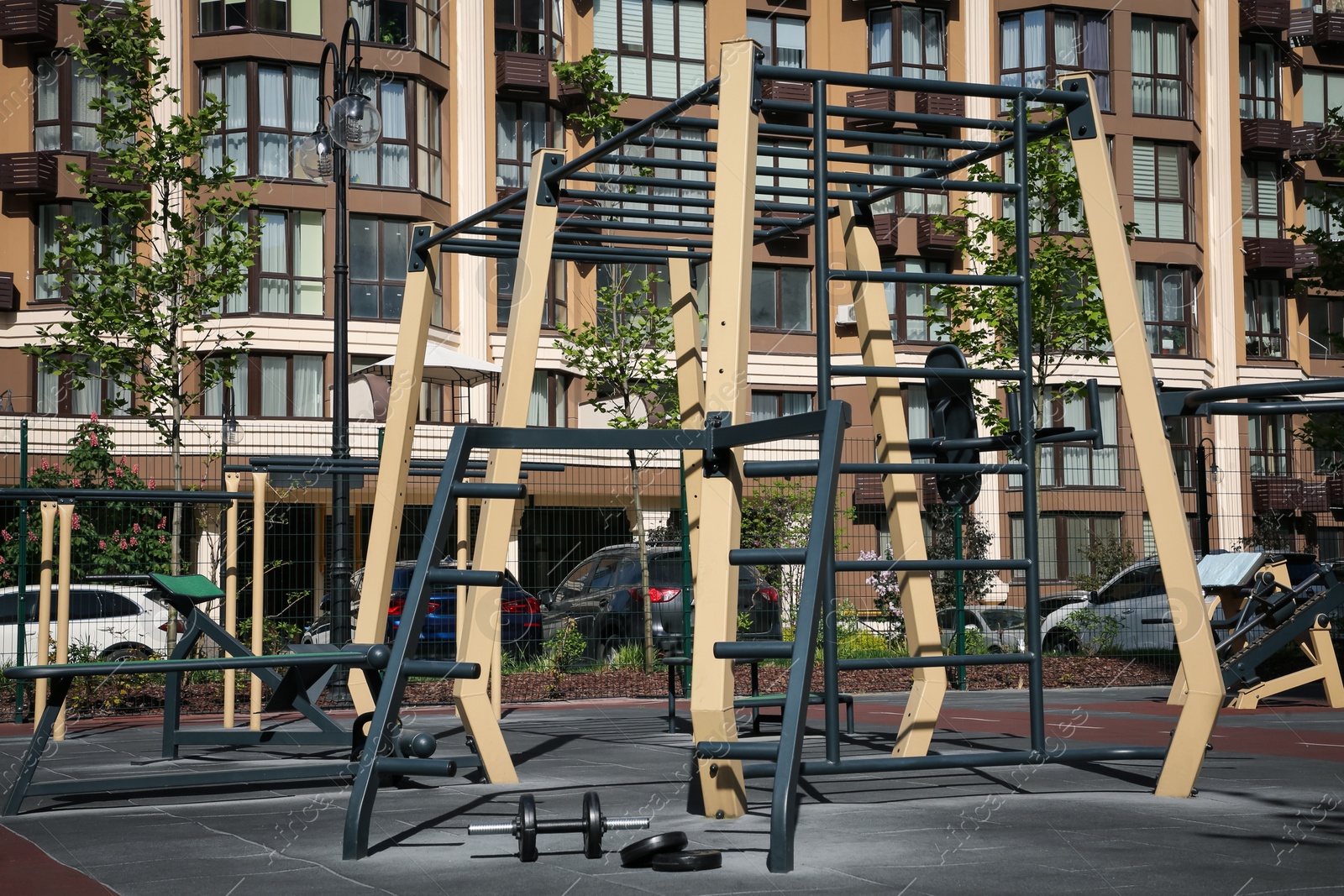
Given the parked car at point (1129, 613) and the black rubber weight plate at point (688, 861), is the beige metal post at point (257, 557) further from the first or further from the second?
the parked car at point (1129, 613)

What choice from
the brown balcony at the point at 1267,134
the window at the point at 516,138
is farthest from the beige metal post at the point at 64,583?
the brown balcony at the point at 1267,134

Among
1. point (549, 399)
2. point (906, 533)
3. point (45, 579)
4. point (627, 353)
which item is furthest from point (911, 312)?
point (906, 533)

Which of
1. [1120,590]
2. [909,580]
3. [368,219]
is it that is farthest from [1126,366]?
[368,219]

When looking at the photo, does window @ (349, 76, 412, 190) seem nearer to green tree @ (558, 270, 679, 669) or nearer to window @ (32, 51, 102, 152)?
window @ (32, 51, 102, 152)

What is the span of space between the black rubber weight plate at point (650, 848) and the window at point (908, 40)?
37156 millimetres

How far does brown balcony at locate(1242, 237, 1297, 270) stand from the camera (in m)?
42.6

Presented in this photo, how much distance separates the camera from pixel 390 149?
34094mm

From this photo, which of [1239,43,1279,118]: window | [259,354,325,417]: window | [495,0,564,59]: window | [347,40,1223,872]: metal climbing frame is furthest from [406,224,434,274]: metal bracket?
[1239,43,1279,118]: window

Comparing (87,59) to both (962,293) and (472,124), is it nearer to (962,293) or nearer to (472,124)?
(962,293)

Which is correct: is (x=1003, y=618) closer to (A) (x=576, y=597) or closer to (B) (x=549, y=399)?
(A) (x=576, y=597)

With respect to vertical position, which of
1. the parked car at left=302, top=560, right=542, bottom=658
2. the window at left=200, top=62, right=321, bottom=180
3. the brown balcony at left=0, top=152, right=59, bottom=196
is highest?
the window at left=200, top=62, right=321, bottom=180

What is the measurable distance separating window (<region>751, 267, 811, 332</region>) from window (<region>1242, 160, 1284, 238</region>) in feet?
47.5

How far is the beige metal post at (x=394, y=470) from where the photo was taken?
8.41 metres

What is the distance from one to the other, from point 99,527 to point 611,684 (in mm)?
10188
